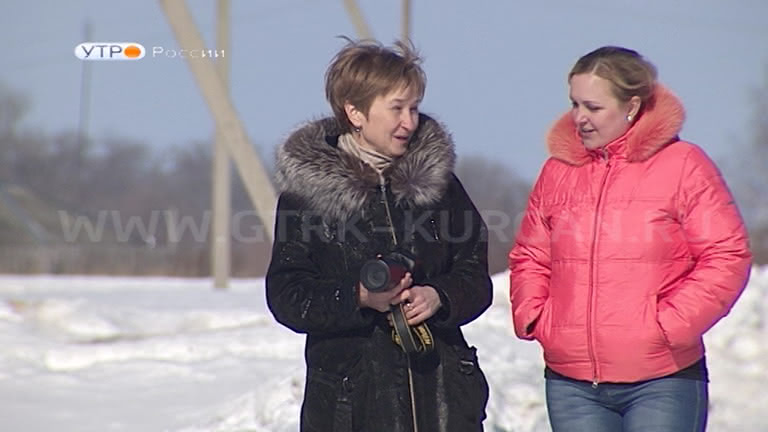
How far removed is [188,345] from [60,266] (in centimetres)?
3013

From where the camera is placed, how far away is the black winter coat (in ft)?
12.7

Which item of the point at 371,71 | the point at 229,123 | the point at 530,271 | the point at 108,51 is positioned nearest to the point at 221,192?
the point at 229,123

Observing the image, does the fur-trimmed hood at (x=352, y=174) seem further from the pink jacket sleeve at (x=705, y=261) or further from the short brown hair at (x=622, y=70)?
the pink jacket sleeve at (x=705, y=261)

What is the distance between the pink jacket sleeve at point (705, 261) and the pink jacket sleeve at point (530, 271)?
15.2 inches

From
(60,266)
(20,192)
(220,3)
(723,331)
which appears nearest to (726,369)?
(723,331)

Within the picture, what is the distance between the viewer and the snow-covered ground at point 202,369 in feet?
24.9

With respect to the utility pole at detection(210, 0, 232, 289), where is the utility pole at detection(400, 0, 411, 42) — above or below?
above

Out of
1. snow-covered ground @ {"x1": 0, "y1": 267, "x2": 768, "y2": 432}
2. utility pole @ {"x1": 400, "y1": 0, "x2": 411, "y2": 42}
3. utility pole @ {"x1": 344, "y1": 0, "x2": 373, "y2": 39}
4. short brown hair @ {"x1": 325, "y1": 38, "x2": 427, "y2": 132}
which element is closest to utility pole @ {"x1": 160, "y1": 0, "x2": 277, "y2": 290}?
snow-covered ground @ {"x1": 0, "y1": 267, "x2": 768, "y2": 432}

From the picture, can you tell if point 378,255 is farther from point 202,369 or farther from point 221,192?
point 221,192

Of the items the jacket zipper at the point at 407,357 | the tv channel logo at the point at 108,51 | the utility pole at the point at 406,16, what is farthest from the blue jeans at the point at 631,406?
the utility pole at the point at 406,16

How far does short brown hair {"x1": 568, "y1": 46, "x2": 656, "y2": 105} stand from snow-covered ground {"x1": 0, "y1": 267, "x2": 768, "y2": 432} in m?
3.21

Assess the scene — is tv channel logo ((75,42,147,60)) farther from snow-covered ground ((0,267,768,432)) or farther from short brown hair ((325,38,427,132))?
short brown hair ((325,38,427,132))

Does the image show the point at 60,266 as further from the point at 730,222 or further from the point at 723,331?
the point at 730,222

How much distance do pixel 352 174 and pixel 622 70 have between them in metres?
0.83
